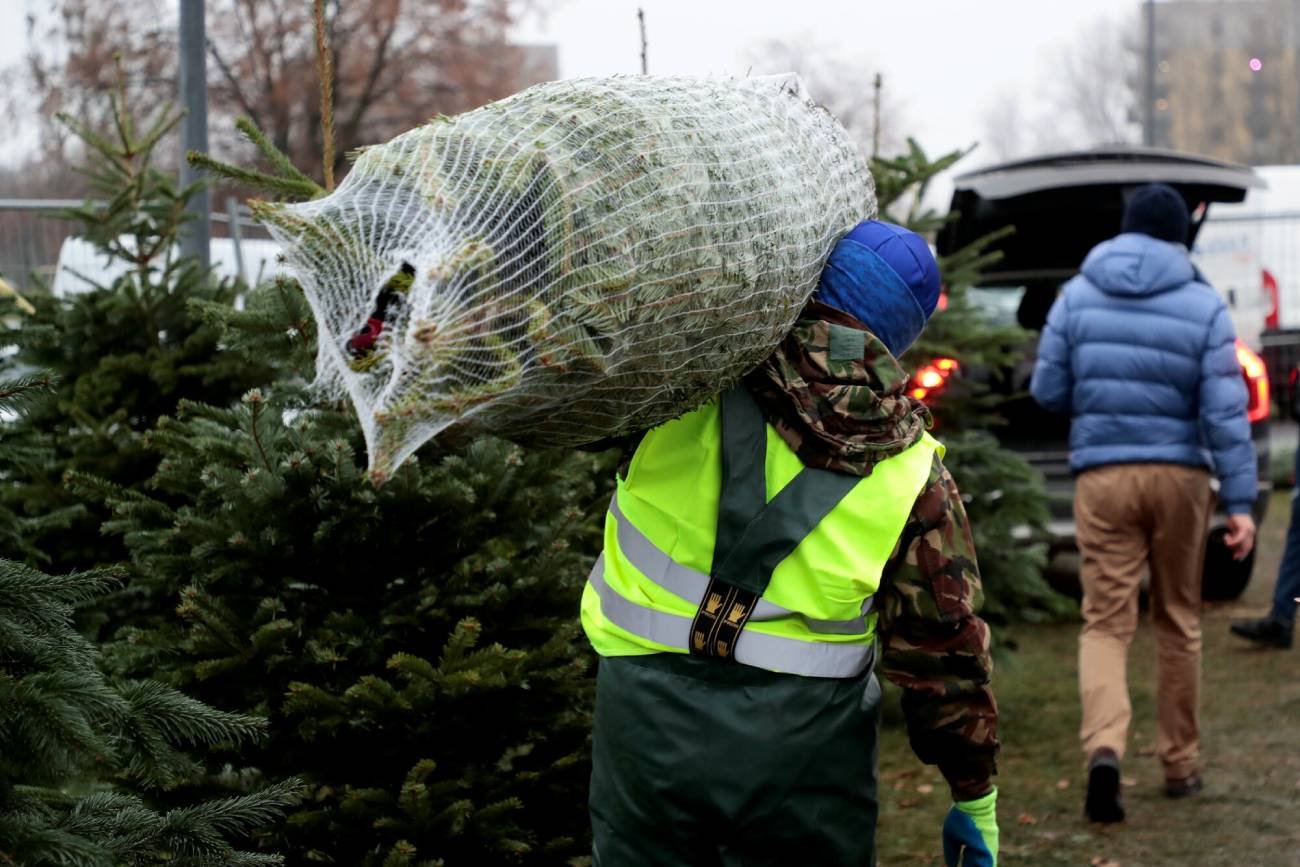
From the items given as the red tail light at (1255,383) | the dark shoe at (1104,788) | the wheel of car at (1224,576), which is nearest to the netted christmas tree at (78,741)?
the dark shoe at (1104,788)

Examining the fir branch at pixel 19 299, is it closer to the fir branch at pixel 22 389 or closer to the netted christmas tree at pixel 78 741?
the fir branch at pixel 22 389

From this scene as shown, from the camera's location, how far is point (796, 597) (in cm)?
245

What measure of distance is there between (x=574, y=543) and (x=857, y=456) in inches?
63.5

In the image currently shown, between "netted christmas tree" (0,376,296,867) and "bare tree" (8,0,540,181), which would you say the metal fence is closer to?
"netted christmas tree" (0,376,296,867)

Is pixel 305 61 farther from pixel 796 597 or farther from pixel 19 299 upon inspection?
pixel 796 597

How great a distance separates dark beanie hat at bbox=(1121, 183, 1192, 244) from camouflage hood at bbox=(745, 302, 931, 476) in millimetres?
3120

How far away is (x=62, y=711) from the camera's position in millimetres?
2072

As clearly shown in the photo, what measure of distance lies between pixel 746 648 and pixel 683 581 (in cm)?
16

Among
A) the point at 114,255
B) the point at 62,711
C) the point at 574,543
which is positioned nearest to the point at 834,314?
the point at 62,711

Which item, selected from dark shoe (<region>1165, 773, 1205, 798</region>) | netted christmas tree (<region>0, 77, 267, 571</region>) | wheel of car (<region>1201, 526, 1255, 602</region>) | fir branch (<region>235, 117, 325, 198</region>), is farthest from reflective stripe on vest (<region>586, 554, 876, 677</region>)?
wheel of car (<region>1201, 526, 1255, 602</region>)

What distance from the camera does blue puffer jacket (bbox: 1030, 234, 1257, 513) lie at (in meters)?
5.06

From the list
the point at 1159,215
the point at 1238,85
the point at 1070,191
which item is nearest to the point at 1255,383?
the point at 1070,191

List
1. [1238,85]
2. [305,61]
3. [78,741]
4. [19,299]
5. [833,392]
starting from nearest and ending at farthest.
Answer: [78,741]
[833,392]
[19,299]
[305,61]
[1238,85]

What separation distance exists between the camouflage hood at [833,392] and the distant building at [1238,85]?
80.3 metres
